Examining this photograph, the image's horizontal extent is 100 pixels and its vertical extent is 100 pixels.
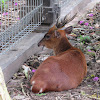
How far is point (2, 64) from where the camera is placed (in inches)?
144

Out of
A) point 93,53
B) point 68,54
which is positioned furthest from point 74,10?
point 68,54

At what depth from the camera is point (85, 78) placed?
3914mm

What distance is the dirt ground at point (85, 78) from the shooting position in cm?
313

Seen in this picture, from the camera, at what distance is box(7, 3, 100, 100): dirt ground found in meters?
3.13

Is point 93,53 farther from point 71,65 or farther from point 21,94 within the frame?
point 21,94

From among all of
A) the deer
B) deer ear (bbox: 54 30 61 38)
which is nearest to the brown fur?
the deer

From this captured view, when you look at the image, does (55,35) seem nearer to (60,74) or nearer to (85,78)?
(85,78)

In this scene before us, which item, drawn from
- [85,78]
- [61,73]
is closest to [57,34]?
[85,78]

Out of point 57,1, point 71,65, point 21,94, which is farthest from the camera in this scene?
point 57,1

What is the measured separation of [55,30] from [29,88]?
130cm

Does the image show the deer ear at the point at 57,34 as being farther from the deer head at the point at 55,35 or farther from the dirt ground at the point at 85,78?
the dirt ground at the point at 85,78

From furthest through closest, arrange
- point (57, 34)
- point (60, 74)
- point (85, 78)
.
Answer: point (57, 34), point (85, 78), point (60, 74)

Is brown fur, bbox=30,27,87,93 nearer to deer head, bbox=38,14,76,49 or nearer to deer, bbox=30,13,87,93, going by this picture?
deer, bbox=30,13,87,93

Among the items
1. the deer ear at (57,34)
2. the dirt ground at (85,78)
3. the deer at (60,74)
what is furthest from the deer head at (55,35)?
the deer at (60,74)
